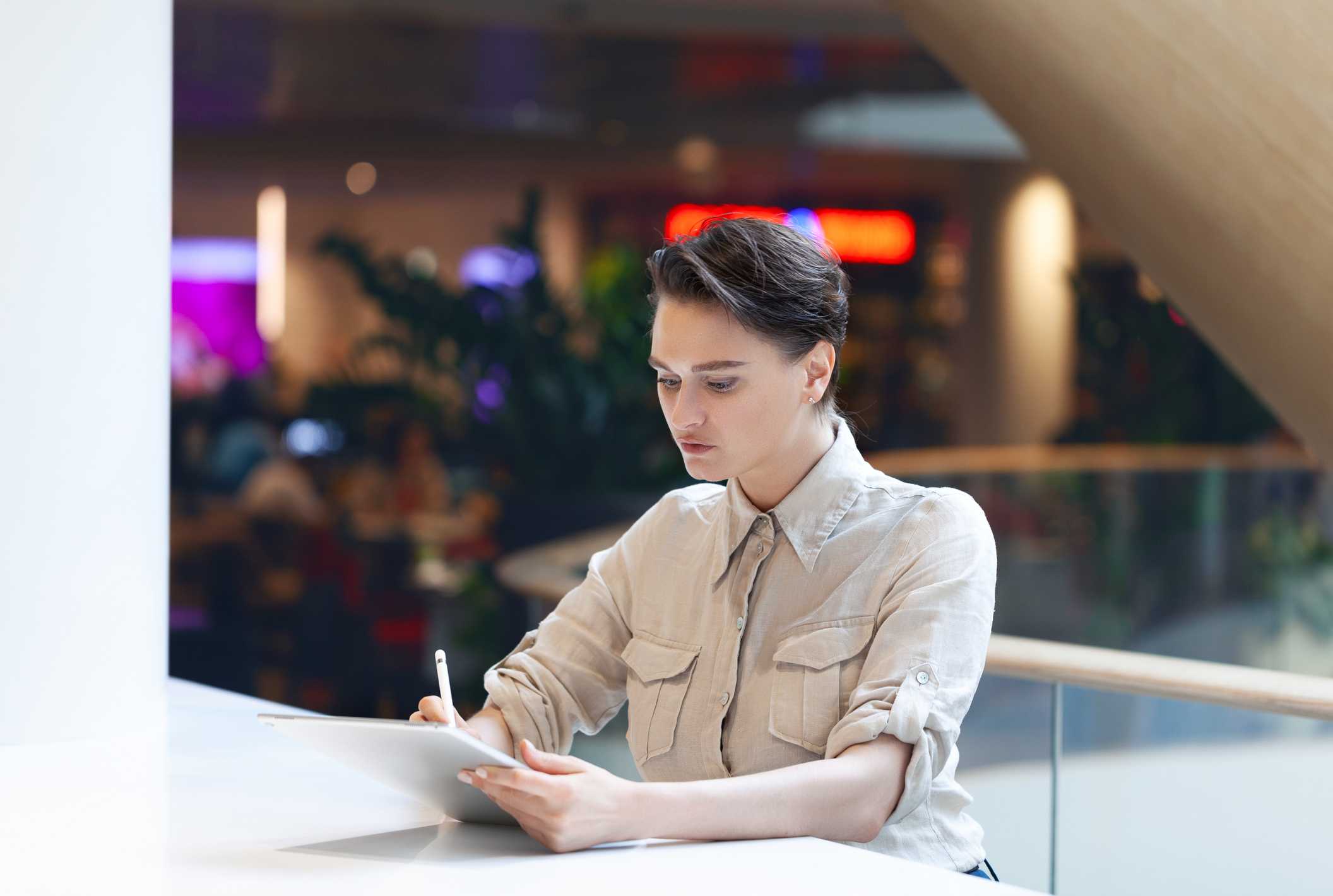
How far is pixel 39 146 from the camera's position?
6.59ft

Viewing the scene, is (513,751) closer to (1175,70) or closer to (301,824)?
(301,824)

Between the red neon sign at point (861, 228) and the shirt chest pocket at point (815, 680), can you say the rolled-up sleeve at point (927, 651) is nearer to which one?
the shirt chest pocket at point (815, 680)

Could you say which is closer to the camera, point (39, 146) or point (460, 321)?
point (39, 146)

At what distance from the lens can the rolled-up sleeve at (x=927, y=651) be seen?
4.90 ft

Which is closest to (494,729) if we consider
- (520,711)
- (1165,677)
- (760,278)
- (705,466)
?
(520,711)

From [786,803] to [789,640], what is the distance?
10.4 inches

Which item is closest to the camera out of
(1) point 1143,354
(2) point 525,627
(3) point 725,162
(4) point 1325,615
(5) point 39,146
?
(5) point 39,146

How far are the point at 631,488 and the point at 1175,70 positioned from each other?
13.4 feet

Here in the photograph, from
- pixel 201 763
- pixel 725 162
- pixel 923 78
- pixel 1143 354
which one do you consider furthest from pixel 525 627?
pixel 725 162

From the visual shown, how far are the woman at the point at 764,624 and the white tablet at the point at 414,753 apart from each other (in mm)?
37

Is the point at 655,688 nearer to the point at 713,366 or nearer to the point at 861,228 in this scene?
the point at 713,366

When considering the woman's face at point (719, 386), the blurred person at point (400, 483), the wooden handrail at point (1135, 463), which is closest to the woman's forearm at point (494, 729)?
the woman's face at point (719, 386)

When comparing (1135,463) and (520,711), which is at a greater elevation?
(1135,463)

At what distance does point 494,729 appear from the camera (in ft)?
5.80
